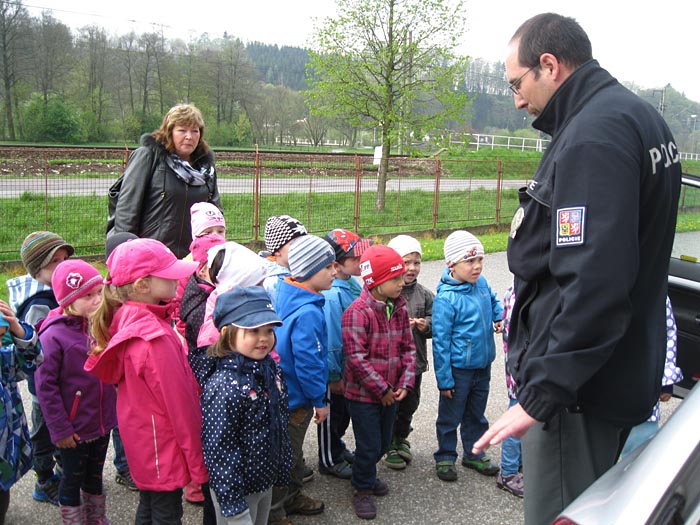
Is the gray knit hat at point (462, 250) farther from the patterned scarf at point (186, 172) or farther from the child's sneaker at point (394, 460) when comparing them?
the patterned scarf at point (186, 172)

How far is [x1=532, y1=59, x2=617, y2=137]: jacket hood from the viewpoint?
210 cm

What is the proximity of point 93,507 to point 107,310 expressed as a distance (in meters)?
1.09

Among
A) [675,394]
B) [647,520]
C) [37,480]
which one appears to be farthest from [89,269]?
[675,394]

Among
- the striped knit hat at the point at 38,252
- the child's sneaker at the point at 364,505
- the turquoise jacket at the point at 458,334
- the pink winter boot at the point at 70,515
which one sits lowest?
the child's sneaker at the point at 364,505

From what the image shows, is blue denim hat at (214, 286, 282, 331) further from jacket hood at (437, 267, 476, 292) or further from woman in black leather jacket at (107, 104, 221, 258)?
woman in black leather jacket at (107, 104, 221, 258)

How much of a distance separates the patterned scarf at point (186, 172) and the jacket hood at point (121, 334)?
1.71 m

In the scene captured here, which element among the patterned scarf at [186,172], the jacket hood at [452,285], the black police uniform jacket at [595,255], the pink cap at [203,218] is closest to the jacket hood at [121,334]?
the pink cap at [203,218]

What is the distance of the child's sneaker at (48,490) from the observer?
11.7 ft

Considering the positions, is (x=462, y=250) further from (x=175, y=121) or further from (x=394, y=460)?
(x=175, y=121)

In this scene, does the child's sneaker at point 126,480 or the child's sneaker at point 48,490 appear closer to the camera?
the child's sneaker at point 48,490

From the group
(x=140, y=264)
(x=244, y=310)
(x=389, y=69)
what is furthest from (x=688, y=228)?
(x=389, y=69)

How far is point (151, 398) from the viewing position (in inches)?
111

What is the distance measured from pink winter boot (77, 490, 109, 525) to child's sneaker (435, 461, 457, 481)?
196cm

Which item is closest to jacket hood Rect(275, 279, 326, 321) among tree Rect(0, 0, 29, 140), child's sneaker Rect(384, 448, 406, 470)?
child's sneaker Rect(384, 448, 406, 470)
